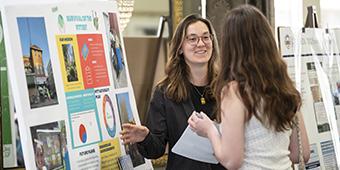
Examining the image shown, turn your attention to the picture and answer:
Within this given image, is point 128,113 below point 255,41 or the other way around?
below

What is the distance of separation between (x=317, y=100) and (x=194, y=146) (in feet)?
5.12

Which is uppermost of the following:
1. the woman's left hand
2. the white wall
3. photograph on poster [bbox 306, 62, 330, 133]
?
the white wall

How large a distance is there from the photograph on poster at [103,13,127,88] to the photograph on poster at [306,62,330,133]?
1432mm

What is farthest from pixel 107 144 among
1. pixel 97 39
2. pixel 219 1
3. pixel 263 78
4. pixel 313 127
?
pixel 219 1

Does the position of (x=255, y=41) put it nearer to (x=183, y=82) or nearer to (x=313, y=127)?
(x=183, y=82)

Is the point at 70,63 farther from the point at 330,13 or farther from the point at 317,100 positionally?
the point at 330,13

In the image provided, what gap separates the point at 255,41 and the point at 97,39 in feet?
2.45

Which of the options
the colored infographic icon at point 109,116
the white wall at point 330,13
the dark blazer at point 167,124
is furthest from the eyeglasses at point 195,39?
the white wall at point 330,13

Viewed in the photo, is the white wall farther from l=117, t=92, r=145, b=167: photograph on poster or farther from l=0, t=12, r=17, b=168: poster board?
l=0, t=12, r=17, b=168: poster board

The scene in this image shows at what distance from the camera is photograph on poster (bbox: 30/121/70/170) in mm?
1727

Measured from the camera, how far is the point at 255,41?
5.61ft

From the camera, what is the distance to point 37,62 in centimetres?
179

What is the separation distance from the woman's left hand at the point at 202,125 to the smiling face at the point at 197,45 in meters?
0.58

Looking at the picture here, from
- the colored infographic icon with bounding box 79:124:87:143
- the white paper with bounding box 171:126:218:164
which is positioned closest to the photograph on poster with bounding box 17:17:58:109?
the colored infographic icon with bounding box 79:124:87:143
